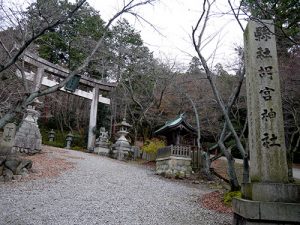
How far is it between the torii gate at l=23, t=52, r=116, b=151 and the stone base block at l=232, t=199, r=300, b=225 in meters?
15.4

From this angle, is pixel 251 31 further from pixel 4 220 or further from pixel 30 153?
pixel 30 153

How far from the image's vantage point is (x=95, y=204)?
6609 mm

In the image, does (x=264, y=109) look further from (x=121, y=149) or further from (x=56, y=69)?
(x=56, y=69)

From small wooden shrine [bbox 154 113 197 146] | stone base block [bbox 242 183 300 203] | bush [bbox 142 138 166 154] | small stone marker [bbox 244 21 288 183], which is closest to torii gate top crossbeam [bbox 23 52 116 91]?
bush [bbox 142 138 166 154]

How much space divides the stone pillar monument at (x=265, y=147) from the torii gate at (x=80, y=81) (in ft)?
47.4

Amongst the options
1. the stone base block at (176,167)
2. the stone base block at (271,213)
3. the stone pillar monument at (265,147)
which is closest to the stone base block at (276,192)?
A: the stone pillar monument at (265,147)

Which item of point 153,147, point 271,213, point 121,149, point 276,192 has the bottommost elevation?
point 271,213

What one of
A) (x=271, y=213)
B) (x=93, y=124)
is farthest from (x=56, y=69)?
(x=271, y=213)

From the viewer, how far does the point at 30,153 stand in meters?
14.2

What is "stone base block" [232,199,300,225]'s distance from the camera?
3762 millimetres

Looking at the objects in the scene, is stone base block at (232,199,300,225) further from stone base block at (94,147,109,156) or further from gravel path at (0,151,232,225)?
stone base block at (94,147,109,156)

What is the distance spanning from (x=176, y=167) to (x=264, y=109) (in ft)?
32.9

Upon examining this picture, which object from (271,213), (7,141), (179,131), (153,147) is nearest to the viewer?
(271,213)

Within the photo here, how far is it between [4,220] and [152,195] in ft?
15.2
